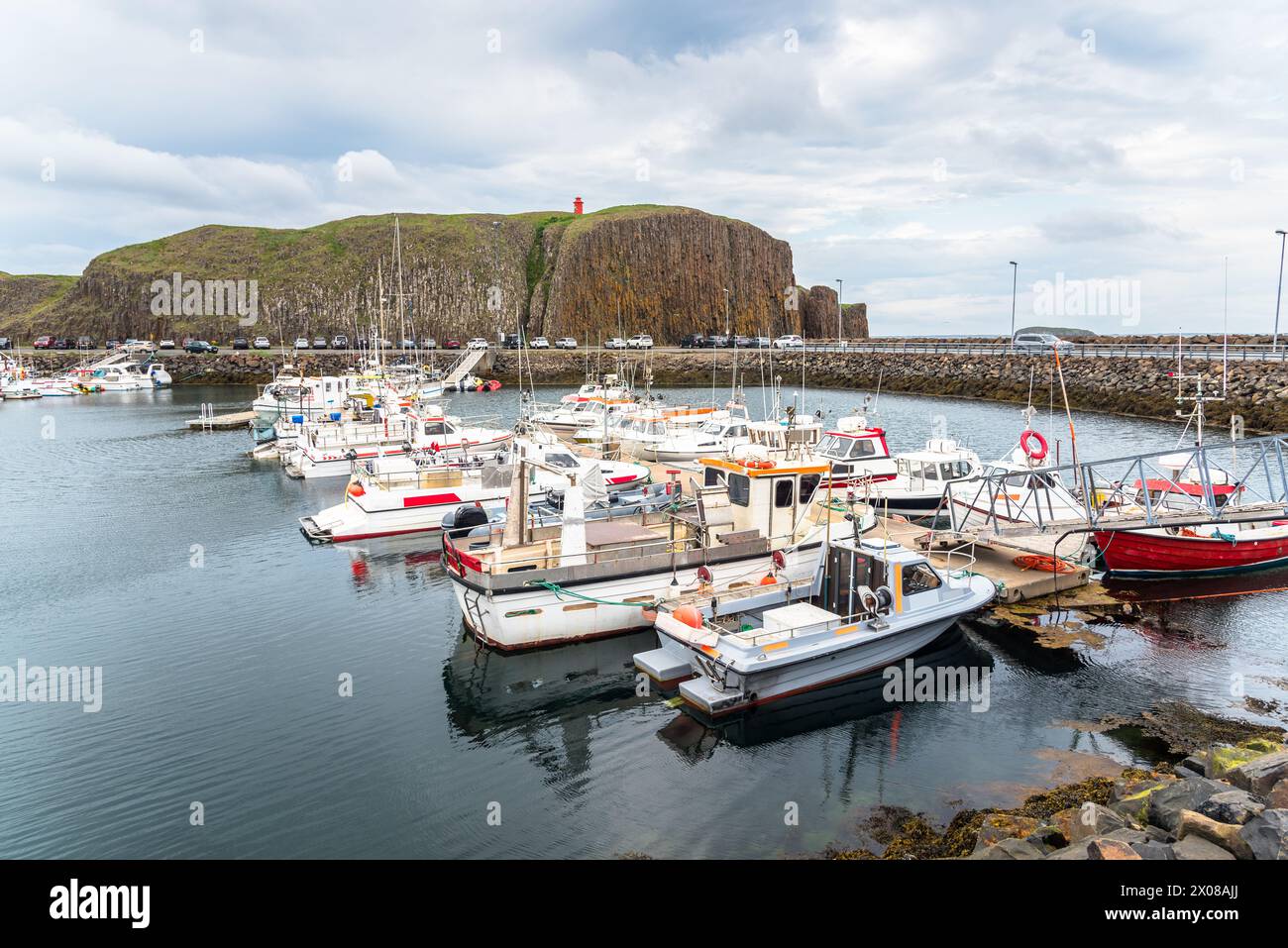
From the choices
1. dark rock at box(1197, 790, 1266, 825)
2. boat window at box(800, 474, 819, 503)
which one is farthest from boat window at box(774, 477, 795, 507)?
dark rock at box(1197, 790, 1266, 825)

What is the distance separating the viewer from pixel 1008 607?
1936 centimetres

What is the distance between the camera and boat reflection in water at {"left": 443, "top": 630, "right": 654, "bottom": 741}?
14500 mm

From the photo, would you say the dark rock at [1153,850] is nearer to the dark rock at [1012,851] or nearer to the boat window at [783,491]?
the dark rock at [1012,851]

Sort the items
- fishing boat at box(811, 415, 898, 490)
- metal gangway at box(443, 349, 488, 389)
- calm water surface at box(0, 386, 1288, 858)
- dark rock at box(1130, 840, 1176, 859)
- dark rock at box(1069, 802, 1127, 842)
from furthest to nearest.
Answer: metal gangway at box(443, 349, 488, 389) → fishing boat at box(811, 415, 898, 490) → calm water surface at box(0, 386, 1288, 858) → dark rock at box(1069, 802, 1127, 842) → dark rock at box(1130, 840, 1176, 859)

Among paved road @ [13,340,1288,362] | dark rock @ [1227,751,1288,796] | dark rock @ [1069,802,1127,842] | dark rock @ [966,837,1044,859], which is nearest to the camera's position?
dark rock @ [966,837,1044,859]

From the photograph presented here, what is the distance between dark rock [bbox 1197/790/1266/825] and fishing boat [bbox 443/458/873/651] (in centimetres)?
761

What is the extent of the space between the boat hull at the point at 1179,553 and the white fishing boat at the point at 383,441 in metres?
24.4

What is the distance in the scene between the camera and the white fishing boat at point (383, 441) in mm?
36469

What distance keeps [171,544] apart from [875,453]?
24837 mm

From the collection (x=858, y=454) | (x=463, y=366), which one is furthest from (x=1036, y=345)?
(x=463, y=366)

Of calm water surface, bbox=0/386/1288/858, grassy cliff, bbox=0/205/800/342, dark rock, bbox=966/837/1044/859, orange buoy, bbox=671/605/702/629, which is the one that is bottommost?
calm water surface, bbox=0/386/1288/858

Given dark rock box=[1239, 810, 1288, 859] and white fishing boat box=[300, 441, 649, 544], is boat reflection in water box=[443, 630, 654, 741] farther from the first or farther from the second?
dark rock box=[1239, 810, 1288, 859]

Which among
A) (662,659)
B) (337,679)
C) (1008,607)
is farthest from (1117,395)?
(337,679)
